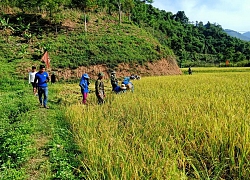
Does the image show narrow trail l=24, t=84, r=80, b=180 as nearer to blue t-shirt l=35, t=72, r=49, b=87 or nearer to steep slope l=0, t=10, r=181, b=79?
blue t-shirt l=35, t=72, r=49, b=87

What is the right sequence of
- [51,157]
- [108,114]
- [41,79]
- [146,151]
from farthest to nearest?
[41,79] → [108,114] → [51,157] → [146,151]

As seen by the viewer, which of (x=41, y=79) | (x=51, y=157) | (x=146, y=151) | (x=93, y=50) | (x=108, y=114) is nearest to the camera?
(x=146, y=151)

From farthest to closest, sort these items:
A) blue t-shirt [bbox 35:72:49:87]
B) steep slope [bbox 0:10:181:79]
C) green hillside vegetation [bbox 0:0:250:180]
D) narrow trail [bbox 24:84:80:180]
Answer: steep slope [bbox 0:10:181:79]
blue t-shirt [bbox 35:72:49:87]
narrow trail [bbox 24:84:80:180]
green hillside vegetation [bbox 0:0:250:180]

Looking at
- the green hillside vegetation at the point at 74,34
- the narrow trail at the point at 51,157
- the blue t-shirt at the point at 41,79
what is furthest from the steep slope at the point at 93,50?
the narrow trail at the point at 51,157

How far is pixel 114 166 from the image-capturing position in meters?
2.55

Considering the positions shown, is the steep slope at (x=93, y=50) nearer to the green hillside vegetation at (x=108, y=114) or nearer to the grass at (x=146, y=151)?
the green hillside vegetation at (x=108, y=114)

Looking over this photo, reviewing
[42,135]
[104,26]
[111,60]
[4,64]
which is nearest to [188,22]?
[104,26]

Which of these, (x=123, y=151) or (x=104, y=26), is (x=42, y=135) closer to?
(x=123, y=151)

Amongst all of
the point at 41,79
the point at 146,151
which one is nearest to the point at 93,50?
the point at 41,79

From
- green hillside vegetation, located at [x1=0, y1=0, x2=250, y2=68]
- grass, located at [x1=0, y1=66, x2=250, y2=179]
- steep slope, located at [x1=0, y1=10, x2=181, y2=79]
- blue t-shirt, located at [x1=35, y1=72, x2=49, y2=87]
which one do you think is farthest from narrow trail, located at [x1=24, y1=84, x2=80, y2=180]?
green hillside vegetation, located at [x1=0, y1=0, x2=250, y2=68]

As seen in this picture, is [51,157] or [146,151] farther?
[51,157]

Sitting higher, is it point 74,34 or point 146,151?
point 74,34

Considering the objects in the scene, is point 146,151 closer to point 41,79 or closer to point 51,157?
point 51,157

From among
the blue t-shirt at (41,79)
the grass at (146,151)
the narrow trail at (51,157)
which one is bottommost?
the narrow trail at (51,157)
